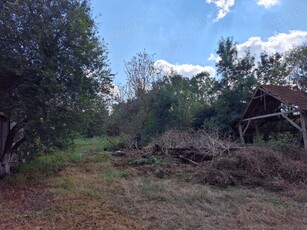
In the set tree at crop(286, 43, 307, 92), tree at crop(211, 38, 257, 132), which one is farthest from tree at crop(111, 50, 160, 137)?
tree at crop(286, 43, 307, 92)

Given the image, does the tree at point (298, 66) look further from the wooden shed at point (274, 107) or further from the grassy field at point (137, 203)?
the grassy field at point (137, 203)

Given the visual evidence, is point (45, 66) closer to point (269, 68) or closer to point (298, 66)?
point (269, 68)

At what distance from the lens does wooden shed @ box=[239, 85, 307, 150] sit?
1241 centimetres

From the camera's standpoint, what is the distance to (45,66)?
24.7 feet

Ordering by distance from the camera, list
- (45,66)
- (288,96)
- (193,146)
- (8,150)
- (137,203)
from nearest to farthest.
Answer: (137,203)
(45,66)
(8,150)
(193,146)
(288,96)

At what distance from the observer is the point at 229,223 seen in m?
4.60

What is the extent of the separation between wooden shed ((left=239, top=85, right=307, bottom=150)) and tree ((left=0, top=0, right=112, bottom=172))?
29.5 ft

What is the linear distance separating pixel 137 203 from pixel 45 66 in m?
4.42

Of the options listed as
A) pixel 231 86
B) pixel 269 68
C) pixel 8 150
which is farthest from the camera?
pixel 269 68

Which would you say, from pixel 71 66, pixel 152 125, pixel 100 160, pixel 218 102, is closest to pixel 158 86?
pixel 152 125

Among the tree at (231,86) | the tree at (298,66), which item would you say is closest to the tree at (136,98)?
the tree at (231,86)

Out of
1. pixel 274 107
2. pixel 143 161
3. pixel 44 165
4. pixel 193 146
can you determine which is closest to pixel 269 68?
pixel 274 107

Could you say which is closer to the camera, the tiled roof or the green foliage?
the green foliage

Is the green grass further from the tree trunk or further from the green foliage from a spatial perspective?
the green foliage
